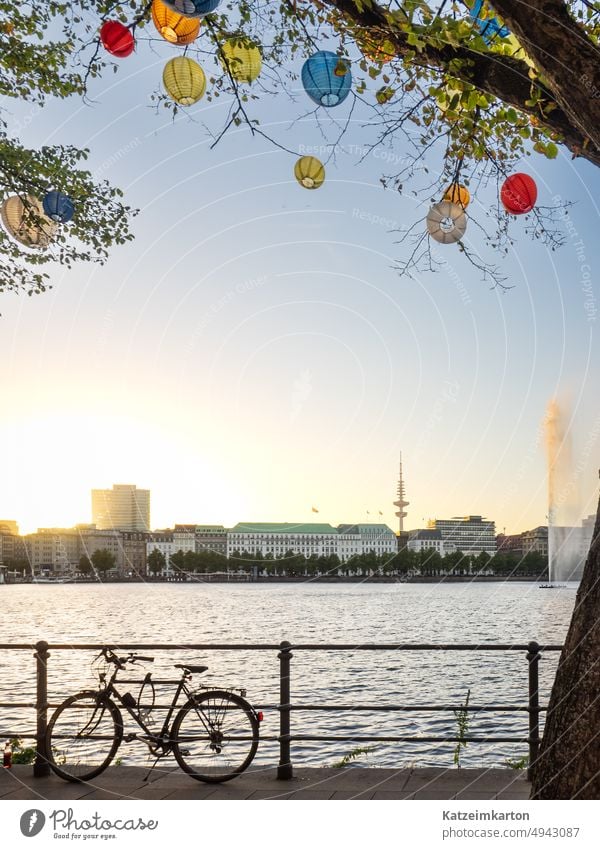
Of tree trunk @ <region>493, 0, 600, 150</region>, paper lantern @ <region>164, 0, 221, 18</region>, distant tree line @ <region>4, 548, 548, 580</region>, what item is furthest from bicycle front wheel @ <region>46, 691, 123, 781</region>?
distant tree line @ <region>4, 548, 548, 580</region>

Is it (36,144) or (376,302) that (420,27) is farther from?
(36,144)

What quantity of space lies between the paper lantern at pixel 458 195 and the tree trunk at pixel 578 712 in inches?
96.9

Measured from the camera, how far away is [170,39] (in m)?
4.29

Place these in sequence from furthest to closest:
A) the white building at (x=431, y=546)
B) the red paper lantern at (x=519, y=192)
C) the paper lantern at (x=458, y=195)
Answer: the white building at (x=431, y=546) < the paper lantern at (x=458, y=195) < the red paper lantern at (x=519, y=192)

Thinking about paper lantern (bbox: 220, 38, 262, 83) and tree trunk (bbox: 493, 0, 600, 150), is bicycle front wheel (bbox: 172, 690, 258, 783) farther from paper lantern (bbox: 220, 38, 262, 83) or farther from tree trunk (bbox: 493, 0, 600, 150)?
tree trunk (bbox: 493, 0, 600, 150)

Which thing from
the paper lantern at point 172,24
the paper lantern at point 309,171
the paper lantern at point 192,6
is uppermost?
the paper lantern at point 172,24

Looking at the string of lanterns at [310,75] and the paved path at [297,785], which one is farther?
the paved path at [297,785]

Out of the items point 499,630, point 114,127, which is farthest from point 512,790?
point 499,630

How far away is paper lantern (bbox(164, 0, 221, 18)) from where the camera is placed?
377 centimetres

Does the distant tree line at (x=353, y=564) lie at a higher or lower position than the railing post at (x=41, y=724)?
lower

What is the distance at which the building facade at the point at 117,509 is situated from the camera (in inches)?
275

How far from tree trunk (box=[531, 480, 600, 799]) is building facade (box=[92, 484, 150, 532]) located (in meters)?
4.17

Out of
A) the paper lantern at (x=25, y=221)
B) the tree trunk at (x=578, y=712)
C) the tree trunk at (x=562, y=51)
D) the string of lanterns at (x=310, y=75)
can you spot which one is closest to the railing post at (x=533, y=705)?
the tree trunk at (x=578, y=712)

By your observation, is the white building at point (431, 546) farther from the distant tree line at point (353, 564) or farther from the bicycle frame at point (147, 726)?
the bicycle frame at point (147, 726)
